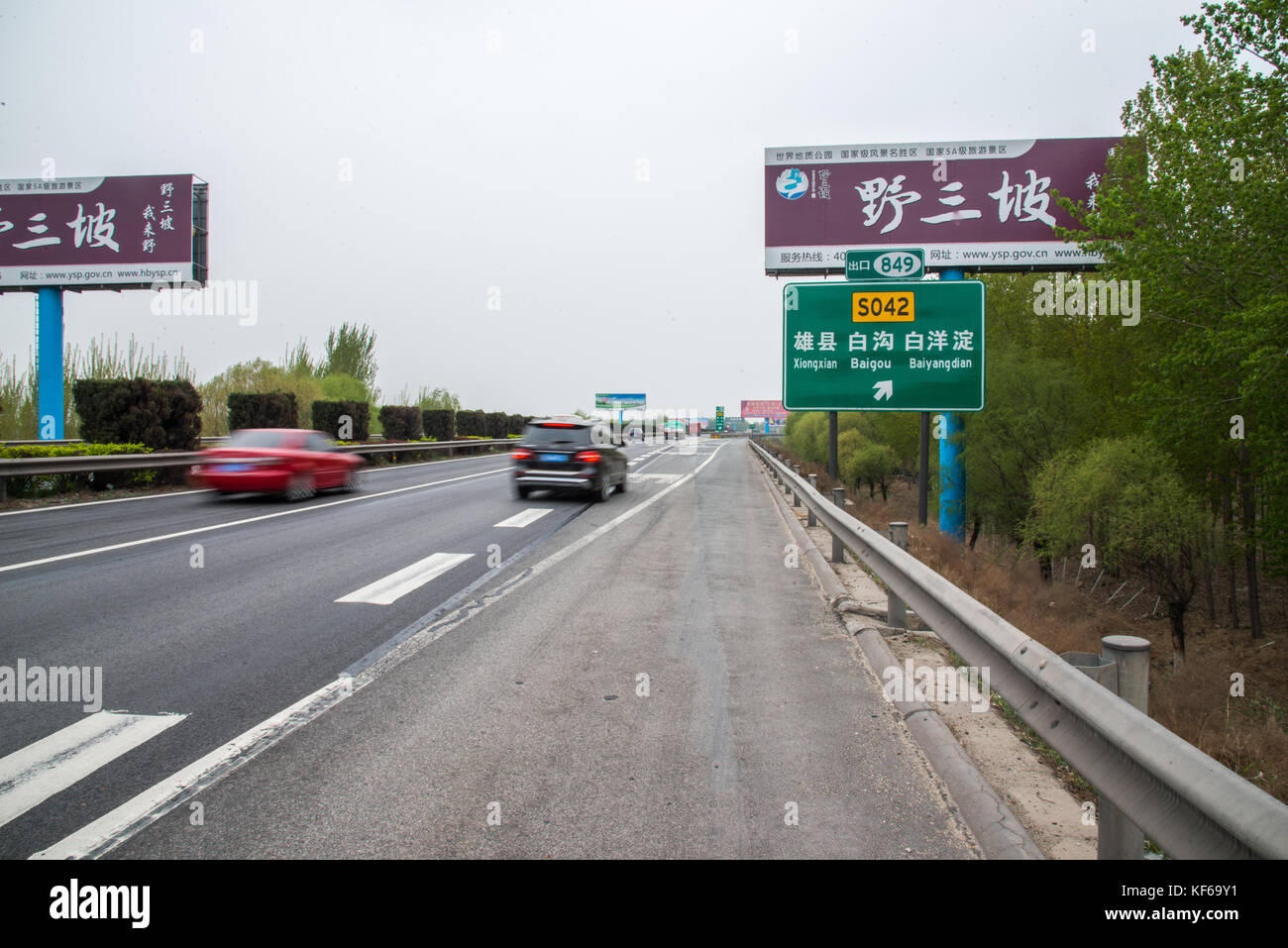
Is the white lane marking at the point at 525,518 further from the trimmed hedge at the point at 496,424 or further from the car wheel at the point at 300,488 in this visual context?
the trimmed hedge at the point at 496,424

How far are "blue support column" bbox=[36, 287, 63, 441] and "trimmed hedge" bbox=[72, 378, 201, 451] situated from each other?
62.8 feet

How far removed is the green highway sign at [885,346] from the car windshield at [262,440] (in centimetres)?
994

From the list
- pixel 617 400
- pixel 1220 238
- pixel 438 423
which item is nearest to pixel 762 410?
pixel 617 400

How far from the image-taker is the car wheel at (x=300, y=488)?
1485 centimetres

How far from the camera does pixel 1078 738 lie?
2.43m

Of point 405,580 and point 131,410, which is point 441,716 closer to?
point 405,580

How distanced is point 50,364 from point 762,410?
130 meters

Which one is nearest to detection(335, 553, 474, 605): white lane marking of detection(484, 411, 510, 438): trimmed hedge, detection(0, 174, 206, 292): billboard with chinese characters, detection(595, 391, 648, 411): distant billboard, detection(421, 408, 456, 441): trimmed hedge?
detection(421, 408, 456, 441): trimmed hedge

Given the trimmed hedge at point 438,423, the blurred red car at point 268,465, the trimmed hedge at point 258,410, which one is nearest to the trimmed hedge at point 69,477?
the blurred red car at point 268,465

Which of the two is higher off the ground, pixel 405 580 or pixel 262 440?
pixel 262 440

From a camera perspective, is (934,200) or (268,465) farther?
(934,200)

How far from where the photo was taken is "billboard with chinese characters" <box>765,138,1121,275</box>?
24.9 meters

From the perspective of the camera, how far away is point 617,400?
114 m

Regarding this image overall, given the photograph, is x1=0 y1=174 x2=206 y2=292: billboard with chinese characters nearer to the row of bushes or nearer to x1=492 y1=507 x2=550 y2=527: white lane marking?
the row of bushes
